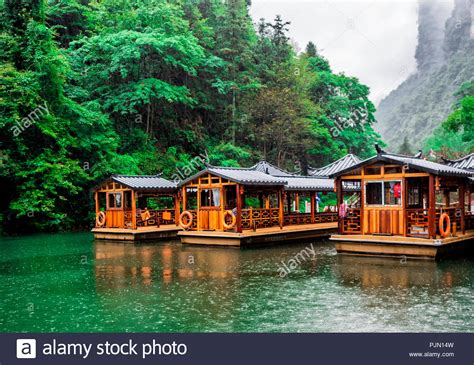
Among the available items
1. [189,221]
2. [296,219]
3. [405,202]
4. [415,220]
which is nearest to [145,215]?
[189,221]

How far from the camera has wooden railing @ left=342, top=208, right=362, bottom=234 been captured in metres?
15.3

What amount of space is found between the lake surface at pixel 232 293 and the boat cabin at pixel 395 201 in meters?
1.16

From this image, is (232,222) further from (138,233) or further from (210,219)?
(138,233)

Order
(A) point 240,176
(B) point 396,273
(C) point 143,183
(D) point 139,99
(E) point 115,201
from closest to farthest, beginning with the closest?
1. (B) point 396,273
2. (A) point 240,176
3. (C) point 143,183
4. (E) point 115,201
5. (D) point 139,99

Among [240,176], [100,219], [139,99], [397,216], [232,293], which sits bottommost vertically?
[232,293]

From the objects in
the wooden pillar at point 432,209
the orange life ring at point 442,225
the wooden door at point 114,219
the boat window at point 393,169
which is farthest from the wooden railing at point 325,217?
the wooden pillar at point 432,209

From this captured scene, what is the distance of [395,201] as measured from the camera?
579 inches

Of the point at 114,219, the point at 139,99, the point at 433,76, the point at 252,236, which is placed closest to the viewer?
the point at 252,236

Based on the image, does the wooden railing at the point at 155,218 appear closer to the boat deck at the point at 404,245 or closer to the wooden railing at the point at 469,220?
the boat deck at the point at 404,245

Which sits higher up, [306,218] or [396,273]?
[306,218]

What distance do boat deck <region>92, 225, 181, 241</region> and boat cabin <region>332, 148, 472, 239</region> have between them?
28.8ft

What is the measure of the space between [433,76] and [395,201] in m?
78.4

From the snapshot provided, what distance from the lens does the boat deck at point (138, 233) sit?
20766 mm

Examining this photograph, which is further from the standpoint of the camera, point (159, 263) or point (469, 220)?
point (469, 220)
